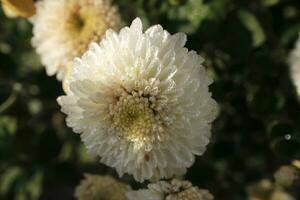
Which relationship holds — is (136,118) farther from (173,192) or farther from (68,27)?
(68,27)

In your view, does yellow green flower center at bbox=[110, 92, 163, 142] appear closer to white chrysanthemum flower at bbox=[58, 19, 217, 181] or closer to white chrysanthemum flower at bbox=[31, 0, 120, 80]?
white chrysanthemum flower at bbox=[58, 19, 217, 181]

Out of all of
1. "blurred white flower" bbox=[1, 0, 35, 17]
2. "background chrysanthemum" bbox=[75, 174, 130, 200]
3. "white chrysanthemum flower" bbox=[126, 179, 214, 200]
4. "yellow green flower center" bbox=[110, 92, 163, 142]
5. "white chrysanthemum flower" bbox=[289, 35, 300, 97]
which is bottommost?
"white chrysanthemum flower" bbox=[126, 179, 214, 200]

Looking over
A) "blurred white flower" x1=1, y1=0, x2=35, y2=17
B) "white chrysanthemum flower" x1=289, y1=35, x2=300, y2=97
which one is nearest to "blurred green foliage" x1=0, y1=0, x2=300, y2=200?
"white chrysanthemum flower" x1=289, y1=35, x2=300, y2=97

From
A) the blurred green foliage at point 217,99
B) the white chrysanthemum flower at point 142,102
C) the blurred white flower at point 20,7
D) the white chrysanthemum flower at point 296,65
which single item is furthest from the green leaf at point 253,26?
the blurred white flower at point 20,7

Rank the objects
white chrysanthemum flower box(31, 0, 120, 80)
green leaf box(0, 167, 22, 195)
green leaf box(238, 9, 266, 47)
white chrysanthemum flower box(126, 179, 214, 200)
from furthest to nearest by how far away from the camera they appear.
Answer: green leaf box(0, 167, 22, 195)
green leaf box(238, 9, 266, 47)
white chrysanthemum flower box(31, 0, 120, 80)
white chrysanthemum flower box(126, 179, 214, 200)

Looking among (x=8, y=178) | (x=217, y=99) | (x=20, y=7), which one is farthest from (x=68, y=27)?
(x=8, y=178)

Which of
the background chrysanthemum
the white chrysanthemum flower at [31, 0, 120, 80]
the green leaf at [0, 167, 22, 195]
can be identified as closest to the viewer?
the background chrysanthemum

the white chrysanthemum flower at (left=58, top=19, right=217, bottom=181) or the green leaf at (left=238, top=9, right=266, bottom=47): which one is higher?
the green leaf at (left=238, top=9, right=266, bottom=47)

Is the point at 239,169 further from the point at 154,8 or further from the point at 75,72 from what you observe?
the point at 75,72
